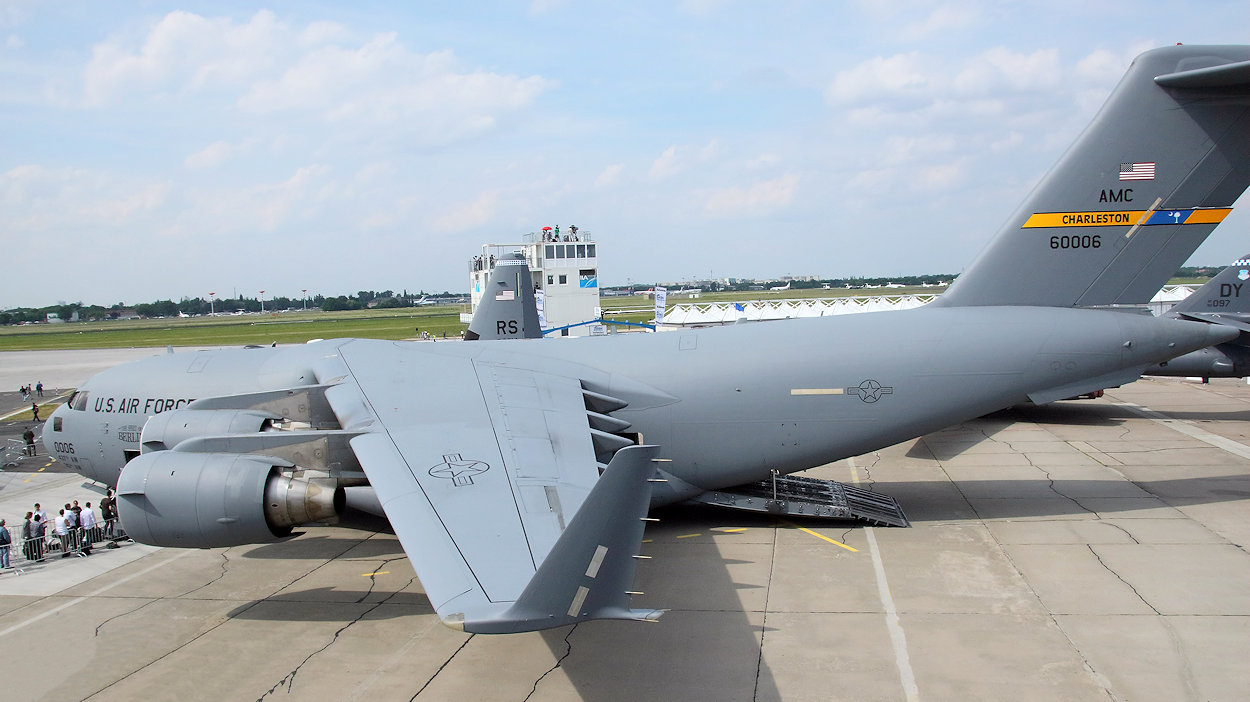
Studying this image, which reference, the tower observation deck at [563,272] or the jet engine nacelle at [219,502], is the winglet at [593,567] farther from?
the tower observation deck at [563,272]

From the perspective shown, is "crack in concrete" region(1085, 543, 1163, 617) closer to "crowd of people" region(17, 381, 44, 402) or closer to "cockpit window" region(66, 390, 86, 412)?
"cockpit window" region(66, 390, 86, 412)

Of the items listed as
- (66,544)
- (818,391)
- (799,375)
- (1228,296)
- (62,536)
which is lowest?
(66,544)

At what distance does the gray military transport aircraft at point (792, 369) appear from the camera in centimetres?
938

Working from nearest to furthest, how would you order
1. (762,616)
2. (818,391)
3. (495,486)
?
(495,486), (762,616), (818,391)

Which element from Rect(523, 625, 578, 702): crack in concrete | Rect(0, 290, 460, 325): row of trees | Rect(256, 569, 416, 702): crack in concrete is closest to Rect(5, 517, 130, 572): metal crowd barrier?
Rect(256, 569, 416, 702): crack in concrete

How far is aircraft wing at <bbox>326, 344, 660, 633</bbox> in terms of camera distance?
4.78 meters

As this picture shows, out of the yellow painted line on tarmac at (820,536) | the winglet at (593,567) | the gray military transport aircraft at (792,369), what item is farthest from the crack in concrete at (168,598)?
the yellow painted line on tarmac at (820,536)

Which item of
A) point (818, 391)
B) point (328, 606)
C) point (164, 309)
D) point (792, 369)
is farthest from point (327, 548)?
point (164, 309)

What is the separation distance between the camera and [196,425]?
10.1 meters

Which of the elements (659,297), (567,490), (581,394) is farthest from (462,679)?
(659,297)

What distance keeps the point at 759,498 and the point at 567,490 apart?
5.54 m

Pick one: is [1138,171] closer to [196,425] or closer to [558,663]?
[558,663]

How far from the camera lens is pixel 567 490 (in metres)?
7.20

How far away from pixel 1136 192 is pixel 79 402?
53.0ft
